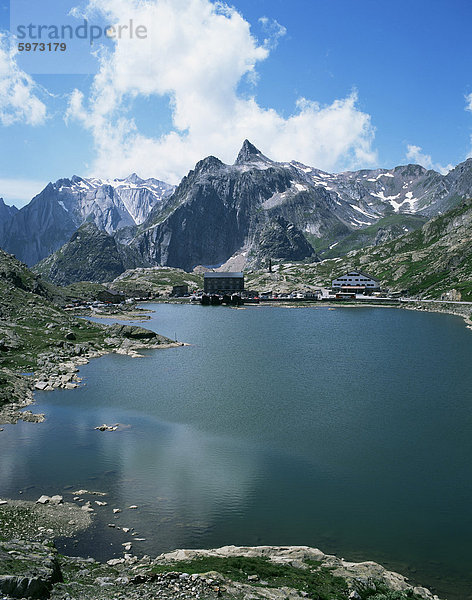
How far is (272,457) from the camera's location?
4222 centimetres

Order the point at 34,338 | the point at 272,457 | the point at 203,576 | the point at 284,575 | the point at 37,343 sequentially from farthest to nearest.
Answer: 1. the point at 34,338
2. the point at 37,343
3. the point at 272,457
4. the point at 284,575
5. the point at 203,576

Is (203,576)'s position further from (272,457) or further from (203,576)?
(272,457)

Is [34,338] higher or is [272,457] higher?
[34,338]

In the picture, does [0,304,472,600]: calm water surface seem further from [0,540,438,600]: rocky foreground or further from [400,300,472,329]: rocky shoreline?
[400,300,472,329]: rocky shoreline

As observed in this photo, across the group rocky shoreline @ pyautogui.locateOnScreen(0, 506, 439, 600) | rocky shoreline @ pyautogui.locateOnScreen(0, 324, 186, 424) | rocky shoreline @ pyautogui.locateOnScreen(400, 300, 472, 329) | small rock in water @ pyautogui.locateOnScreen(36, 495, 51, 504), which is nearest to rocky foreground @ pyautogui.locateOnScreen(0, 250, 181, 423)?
rocky shoreline @ pyautogui.locateOnScreen(0, 324, 186, 424)

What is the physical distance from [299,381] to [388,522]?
41.0 metres

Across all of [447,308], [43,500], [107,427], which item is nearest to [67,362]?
[107,427]

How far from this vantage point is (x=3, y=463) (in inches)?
1587

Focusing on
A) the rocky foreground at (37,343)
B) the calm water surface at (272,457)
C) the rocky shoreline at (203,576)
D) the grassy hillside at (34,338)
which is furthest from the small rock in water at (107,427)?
the rocky shoreline at (203,576)

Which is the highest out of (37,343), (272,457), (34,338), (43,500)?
(34,338)

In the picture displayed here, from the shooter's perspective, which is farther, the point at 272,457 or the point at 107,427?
the point at 107,427

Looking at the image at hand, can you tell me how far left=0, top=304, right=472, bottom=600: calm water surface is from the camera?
29500mm

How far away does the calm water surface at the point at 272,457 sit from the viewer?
29.5 meters

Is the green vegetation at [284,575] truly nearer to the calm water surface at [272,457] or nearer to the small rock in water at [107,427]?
the calm water surface at [272,457]
